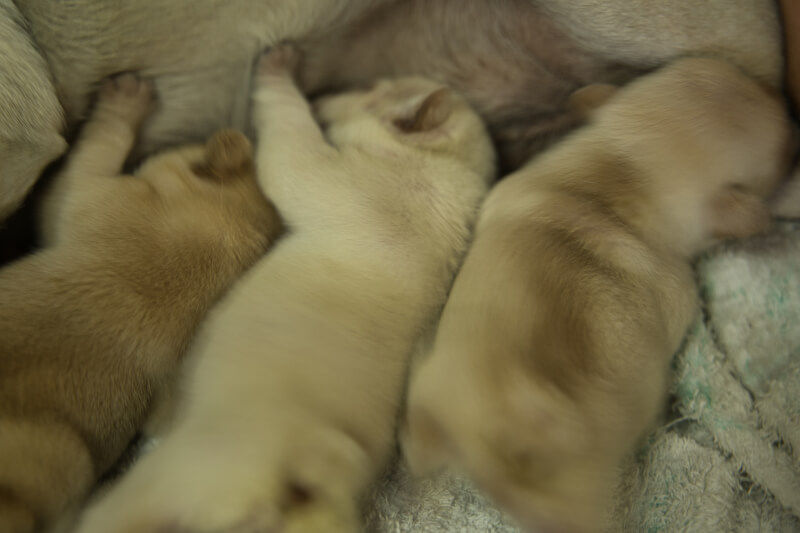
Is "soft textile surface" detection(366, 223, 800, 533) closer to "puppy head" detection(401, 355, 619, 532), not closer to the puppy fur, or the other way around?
"puppy head" detection(401, 355, 619, 532)

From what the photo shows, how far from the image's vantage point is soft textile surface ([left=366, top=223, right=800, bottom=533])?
3.43 feet

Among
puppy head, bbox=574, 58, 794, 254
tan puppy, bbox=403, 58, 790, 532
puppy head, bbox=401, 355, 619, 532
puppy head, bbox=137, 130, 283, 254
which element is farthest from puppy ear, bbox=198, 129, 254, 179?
puppy head, bbox=574, 58, 794, 254

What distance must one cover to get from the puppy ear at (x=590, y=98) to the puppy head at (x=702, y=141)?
1.0 inches

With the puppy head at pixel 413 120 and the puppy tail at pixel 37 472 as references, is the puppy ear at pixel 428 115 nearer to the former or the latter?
the puppy head at pixel 413 120

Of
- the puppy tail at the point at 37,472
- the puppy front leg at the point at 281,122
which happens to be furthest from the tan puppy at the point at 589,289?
the puppy tail at the point at 37,472

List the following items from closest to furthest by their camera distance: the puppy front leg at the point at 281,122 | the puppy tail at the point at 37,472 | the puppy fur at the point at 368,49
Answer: the puppy tail at the point at 37,472 < the puppy fur at the point at 368,49 < the puppy front leg at the point at 281,122

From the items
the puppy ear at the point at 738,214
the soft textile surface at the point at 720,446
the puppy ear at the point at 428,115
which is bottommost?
the soft textile surface at the point at 720,446

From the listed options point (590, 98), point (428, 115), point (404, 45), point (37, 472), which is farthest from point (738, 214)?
point (37, 472)

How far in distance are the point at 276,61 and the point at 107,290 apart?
573 mm

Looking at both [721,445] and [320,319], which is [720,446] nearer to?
[721,445]

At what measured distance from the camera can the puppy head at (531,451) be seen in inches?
33.2

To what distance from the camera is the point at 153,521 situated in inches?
30.3

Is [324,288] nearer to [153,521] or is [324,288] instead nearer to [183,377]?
[183,377]

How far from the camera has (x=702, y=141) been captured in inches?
46.1
